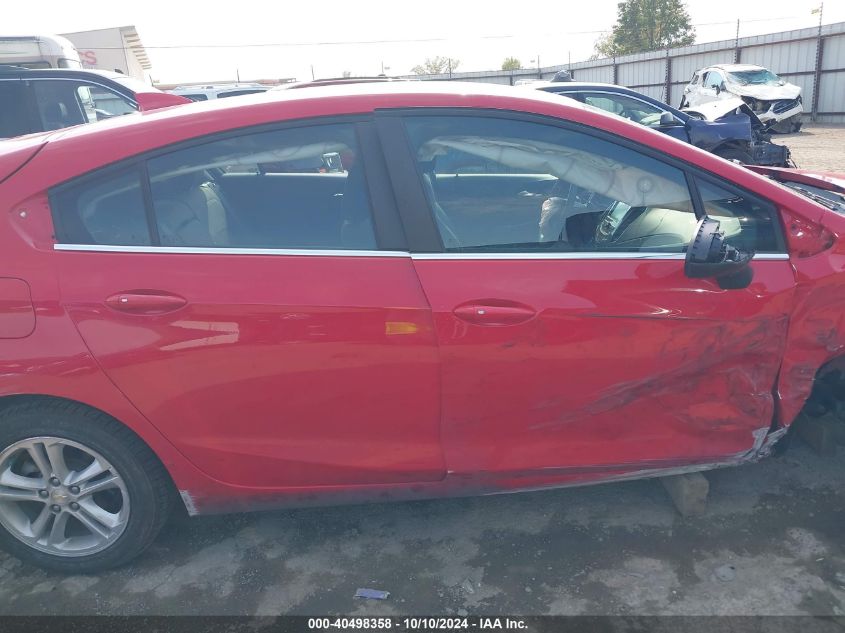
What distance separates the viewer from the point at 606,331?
235 cm

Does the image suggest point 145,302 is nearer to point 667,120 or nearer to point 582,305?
point 582,305

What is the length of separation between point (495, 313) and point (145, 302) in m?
1.17

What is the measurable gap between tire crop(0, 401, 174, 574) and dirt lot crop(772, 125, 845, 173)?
39.1 ft

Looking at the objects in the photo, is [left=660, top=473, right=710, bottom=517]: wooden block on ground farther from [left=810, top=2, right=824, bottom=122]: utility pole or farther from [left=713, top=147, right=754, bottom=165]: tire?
[left=810, top=2, right=824, bottom=122]: utility pole

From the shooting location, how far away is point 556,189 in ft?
8.46

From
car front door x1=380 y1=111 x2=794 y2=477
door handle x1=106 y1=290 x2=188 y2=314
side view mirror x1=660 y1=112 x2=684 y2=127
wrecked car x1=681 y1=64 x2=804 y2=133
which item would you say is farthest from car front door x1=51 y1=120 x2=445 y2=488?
wrecked car x1=681 y1=64 x2=804 y2=133

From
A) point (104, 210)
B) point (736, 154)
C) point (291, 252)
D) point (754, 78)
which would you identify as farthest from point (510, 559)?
point (754, 78)

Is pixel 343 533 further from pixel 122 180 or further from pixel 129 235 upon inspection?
pixel 122 180

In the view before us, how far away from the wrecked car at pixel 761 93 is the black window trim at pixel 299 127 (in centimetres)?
1744

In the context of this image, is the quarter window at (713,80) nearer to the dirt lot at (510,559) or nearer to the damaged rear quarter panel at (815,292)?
the dirt lot at (510,559)

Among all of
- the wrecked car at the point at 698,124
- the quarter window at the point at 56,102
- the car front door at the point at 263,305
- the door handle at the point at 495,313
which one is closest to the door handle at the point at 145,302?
the car front door at the point at 263,305

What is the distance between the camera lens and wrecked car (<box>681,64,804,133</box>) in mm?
17812

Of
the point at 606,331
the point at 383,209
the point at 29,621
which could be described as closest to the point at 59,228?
the point at 383,209

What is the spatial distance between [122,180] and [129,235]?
7.7 inches
